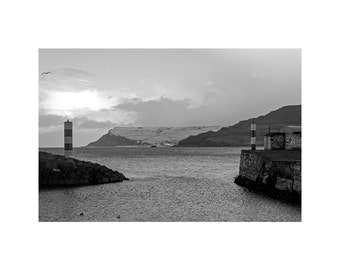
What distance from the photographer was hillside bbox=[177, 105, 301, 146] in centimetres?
862

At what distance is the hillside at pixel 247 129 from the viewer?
8624mm

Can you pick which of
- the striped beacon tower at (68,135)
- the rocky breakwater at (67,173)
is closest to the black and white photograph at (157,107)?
the striped beacon tower at (68,135)

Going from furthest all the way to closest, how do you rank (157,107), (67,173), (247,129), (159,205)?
(67,173)
(247,129)
(159,205)
(157,107)

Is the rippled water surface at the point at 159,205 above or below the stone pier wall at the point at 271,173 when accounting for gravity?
below

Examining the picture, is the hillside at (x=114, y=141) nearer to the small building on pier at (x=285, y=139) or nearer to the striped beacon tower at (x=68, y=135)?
the striped beacon tower at (x=68, y=135)

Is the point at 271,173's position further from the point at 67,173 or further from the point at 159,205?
the point at 67,173

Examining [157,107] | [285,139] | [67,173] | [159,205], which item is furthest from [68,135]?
[285,139]

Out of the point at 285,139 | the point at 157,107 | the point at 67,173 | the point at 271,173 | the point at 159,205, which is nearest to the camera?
the point at 157,107

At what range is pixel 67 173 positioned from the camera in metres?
13.3

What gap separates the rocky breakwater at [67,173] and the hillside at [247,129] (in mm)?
3724

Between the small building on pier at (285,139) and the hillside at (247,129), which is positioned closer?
the hillside at (247,129)

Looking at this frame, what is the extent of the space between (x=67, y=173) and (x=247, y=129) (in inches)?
232
